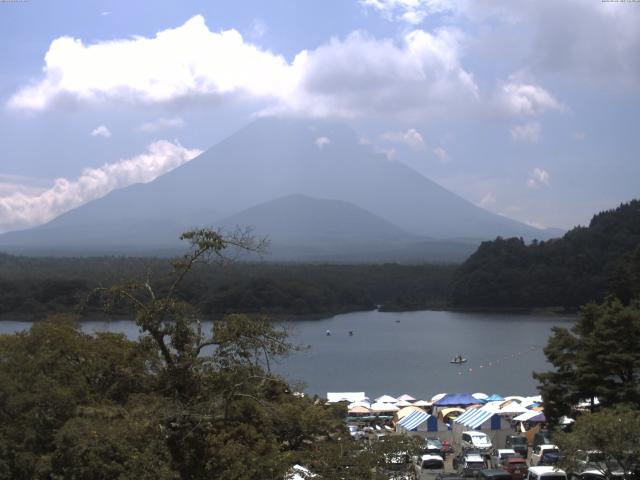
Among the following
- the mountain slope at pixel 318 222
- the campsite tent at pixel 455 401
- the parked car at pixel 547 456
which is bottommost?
the campsite tent at pixel 455 401

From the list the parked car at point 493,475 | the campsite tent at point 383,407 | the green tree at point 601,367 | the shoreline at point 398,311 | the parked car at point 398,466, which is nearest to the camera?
the parked car at point 398,466

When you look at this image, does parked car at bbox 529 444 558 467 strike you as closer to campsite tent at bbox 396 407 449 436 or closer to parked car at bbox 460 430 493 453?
parked car at bbox 460 430 493 453

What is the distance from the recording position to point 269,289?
5275 centimetres

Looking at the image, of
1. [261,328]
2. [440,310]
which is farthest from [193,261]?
[440,310]

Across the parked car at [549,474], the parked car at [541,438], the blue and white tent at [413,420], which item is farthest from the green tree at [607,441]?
the blue and white tent at [413,420]

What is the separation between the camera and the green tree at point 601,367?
472 inches

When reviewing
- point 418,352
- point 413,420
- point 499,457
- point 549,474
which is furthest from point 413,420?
point 418,352

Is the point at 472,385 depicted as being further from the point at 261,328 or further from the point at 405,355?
the point at 261,328

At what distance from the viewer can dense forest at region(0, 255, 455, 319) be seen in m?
49.3

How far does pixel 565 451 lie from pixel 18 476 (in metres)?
5.03

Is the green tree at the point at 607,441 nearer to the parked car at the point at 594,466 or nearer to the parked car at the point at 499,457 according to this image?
the parked car at the point at 594,466

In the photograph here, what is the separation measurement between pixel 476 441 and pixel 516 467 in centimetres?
275

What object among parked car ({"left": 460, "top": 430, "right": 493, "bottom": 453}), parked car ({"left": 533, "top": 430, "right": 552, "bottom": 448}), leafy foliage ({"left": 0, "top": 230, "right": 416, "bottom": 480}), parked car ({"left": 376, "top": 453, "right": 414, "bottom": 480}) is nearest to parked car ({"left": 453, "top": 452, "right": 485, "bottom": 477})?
parked car ({"left": 460, "top": 430, "right": 493, "bottom": 453})

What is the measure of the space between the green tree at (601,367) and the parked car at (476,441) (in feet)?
3.66
